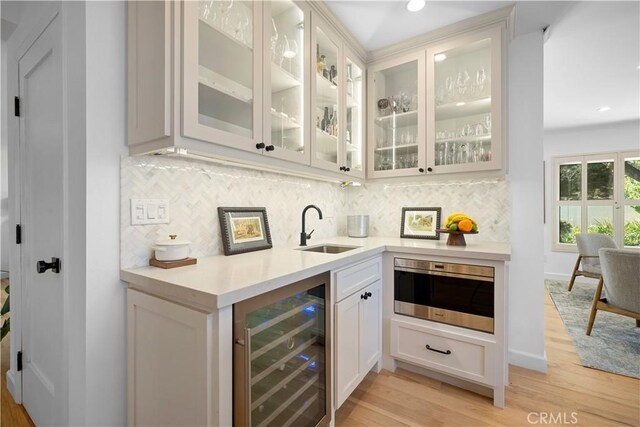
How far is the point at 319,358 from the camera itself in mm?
1438

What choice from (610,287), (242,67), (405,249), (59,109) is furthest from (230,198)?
(610,287)

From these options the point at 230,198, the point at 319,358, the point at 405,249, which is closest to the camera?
the point at 319,358

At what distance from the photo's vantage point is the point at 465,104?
2.16m

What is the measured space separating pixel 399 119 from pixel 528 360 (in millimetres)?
2125

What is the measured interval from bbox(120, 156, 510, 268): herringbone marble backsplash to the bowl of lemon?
0.36 metres

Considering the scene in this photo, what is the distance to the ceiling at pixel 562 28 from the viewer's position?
1.93m

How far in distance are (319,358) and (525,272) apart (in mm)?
1789

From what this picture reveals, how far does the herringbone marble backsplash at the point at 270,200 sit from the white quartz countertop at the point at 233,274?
175mm

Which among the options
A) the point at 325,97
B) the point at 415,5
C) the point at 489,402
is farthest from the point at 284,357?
the point at 415,5

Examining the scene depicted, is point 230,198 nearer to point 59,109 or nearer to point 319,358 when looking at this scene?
point 59,109

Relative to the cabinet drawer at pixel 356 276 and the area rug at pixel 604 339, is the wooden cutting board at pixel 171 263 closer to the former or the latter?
the cabinet drawer at pixel 356 276

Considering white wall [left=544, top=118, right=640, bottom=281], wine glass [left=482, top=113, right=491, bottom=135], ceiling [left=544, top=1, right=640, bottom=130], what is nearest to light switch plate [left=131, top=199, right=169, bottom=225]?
wine glass [left=482, top=113, right=491, bottom=135]

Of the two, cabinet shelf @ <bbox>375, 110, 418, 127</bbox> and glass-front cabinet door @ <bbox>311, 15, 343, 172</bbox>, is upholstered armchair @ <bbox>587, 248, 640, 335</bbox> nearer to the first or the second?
cabinet shelf @ <bbox>375, 110, 418, 127</bbox>

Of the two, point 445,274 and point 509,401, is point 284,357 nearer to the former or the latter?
point 445,274
